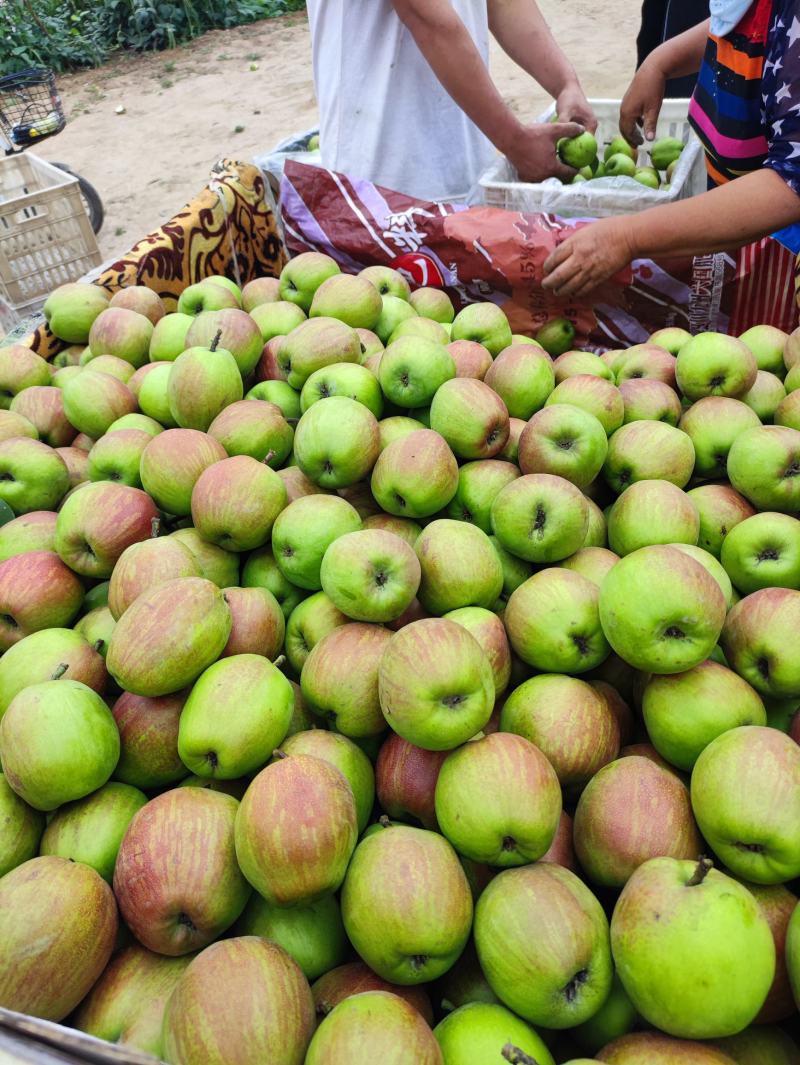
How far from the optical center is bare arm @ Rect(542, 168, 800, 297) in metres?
2.37

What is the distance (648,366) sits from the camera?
94.0 inches

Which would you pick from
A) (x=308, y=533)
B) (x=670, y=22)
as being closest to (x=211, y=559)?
(x=308, y=533)

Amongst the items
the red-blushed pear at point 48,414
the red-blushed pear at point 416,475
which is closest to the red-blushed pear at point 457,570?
the red-blushed pear at point 416,475

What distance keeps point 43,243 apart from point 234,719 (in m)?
4.70

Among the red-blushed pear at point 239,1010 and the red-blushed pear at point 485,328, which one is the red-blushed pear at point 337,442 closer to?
the red-blushed pear at point 485,328

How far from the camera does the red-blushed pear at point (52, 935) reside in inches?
45.3

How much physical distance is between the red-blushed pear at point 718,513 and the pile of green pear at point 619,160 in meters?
2.14

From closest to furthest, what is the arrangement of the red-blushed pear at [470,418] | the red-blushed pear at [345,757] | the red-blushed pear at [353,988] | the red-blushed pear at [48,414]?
Result: the red-blushed pear at [353,988], the red-blushed pear at [345,757], the red-blushed pear at [470,418], the red-blushed pear at [48,414]

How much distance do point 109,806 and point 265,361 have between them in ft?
5.16

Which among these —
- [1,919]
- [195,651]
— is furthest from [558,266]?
[1,919]

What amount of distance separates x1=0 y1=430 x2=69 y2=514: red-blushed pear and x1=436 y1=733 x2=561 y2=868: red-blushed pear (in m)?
1.51

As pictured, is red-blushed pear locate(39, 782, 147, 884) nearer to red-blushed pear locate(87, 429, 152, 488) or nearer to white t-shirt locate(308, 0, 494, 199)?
red-blushed pear locate(87, 429, 152, 488)

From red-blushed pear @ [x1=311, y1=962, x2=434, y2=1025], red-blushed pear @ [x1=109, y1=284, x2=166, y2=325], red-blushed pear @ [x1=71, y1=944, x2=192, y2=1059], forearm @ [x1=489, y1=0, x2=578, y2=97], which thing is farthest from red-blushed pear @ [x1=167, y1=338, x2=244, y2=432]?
forearm @ [x1=489, y1=0, x2=578, y2=97]

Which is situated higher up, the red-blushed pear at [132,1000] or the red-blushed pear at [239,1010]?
the red-blushed pear at [239,1010]
